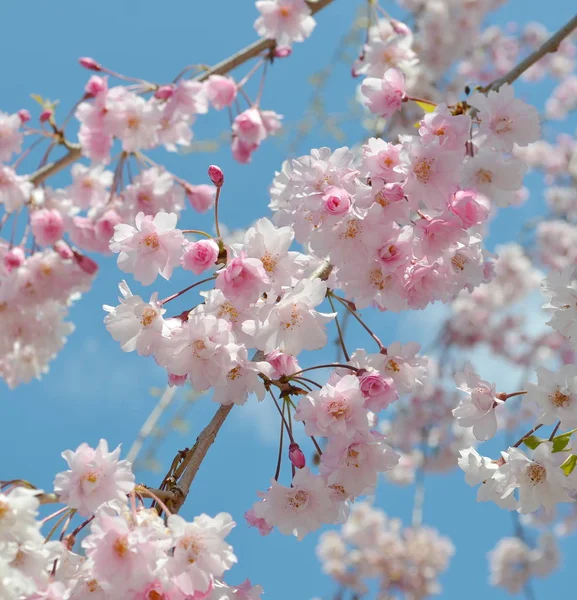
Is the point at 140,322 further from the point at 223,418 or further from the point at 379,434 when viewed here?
the point at 379,434

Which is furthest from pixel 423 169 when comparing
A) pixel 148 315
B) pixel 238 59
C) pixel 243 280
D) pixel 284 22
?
pixel 284 22

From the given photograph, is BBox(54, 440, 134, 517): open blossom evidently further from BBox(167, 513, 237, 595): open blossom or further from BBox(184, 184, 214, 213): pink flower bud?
BBox(184, 184, 214, 213): pink flower bud

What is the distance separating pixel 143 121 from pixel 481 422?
2129mm

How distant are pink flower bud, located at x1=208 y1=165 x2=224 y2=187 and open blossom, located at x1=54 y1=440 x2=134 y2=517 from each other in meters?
0.73

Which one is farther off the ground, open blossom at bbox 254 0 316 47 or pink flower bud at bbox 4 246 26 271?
open blossom at bbox 254 0 316 47

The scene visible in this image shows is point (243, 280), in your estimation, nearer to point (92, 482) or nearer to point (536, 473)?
point (92, 482)

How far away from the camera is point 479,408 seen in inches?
81.4

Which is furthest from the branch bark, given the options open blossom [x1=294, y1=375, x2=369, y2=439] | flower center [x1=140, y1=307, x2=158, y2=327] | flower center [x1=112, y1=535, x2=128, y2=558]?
flower center [x1=112, y1=535, x2=128, y2=558]

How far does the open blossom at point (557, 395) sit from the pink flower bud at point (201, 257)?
868 millimetres

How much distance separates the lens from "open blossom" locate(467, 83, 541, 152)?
2174 millimetres

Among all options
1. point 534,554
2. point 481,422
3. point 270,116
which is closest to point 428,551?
point 534,554

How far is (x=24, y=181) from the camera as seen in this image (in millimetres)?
3475

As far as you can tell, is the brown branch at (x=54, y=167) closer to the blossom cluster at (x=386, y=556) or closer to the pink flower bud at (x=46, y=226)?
the pink flower bud at (x=46, y=226)

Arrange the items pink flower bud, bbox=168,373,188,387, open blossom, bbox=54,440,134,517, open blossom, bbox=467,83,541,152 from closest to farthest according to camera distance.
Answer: open blossom, bbox=54,440,134,517, pink flower bud, bbox=168,373,188,387, open blossom, bbox=467,83,541,152
